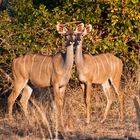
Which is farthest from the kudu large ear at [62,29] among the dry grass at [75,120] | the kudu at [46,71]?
the dry grass at [75,120]

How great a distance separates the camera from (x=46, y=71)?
922 centimetres

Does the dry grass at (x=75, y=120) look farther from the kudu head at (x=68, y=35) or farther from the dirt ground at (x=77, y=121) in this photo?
the kudu head at (x=68, y=35)

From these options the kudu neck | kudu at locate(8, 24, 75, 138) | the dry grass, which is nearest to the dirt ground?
the dry grass

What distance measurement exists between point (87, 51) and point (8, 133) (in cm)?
332

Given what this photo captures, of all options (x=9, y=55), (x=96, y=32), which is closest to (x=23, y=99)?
(x=9, y=55)

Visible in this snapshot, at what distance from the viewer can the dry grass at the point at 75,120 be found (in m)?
7.28

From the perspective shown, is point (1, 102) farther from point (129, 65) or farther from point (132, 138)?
point (132, 138)

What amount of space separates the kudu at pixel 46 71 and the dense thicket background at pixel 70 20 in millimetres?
790

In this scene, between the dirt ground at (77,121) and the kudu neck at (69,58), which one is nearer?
the dirt ground at (77,121)

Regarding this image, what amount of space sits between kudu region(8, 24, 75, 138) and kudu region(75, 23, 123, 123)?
28 cm

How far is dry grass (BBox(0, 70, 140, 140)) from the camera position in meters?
7.28

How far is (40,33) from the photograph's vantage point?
10344mm

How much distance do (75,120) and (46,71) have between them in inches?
48.5

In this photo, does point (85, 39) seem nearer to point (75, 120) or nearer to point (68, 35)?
point (68, 35)
